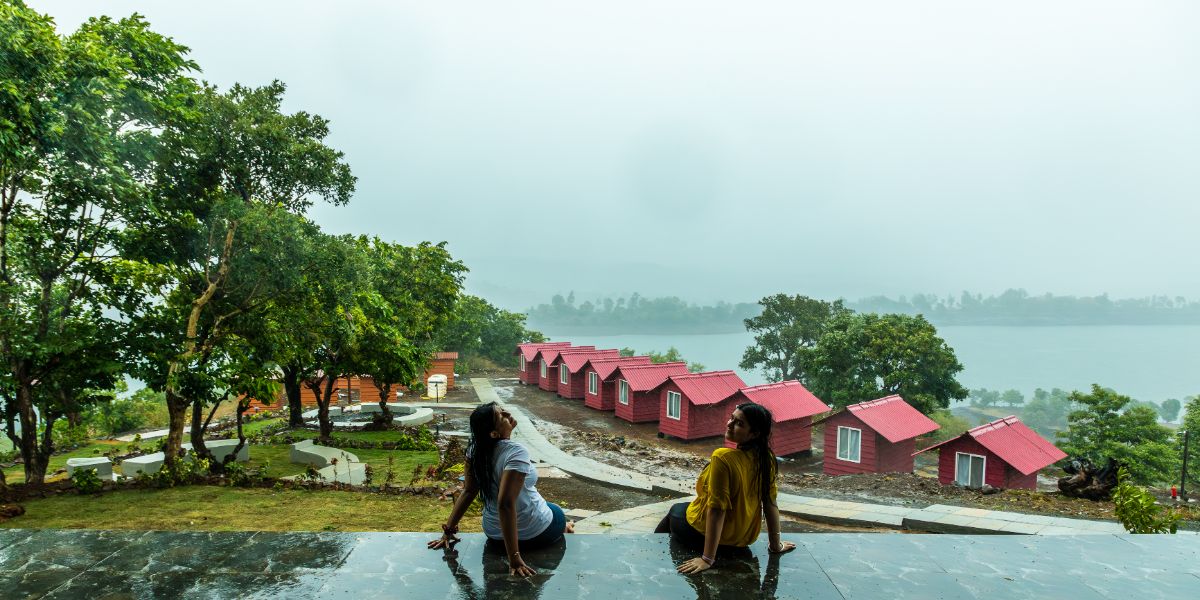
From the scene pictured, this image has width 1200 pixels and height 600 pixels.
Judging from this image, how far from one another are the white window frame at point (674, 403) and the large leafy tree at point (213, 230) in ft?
62.6

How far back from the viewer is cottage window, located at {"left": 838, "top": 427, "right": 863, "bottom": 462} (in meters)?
23.5

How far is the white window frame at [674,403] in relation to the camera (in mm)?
29188

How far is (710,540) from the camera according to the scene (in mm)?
5121

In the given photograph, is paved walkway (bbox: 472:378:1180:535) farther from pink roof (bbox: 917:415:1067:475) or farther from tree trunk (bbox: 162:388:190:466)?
tree trunk (bbox: 162:388:190:466)

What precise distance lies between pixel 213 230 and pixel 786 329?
44720 millimetres

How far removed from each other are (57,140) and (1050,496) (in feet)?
74.6

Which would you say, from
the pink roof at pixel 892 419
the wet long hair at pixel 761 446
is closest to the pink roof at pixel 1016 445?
the pink roof at pixel 892 419

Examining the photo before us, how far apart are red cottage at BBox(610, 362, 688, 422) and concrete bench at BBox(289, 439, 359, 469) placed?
16.1 m

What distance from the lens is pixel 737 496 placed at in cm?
521

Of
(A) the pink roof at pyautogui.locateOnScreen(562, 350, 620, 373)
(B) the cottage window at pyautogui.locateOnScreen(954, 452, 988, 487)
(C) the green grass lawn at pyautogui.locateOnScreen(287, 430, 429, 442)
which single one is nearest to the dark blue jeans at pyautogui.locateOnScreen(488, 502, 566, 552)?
(C) the green grass lawn at pyautogui.locateOnScreen(287, 430, 429, 442)

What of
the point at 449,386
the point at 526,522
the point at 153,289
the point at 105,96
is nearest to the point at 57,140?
the point at 105,96

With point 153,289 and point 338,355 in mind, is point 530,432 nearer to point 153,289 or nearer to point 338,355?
point 338,355

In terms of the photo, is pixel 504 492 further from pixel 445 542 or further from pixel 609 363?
pixel 609 363

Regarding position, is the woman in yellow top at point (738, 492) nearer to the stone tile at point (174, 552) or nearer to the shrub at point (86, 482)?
the stone tile at point (174, 552)
